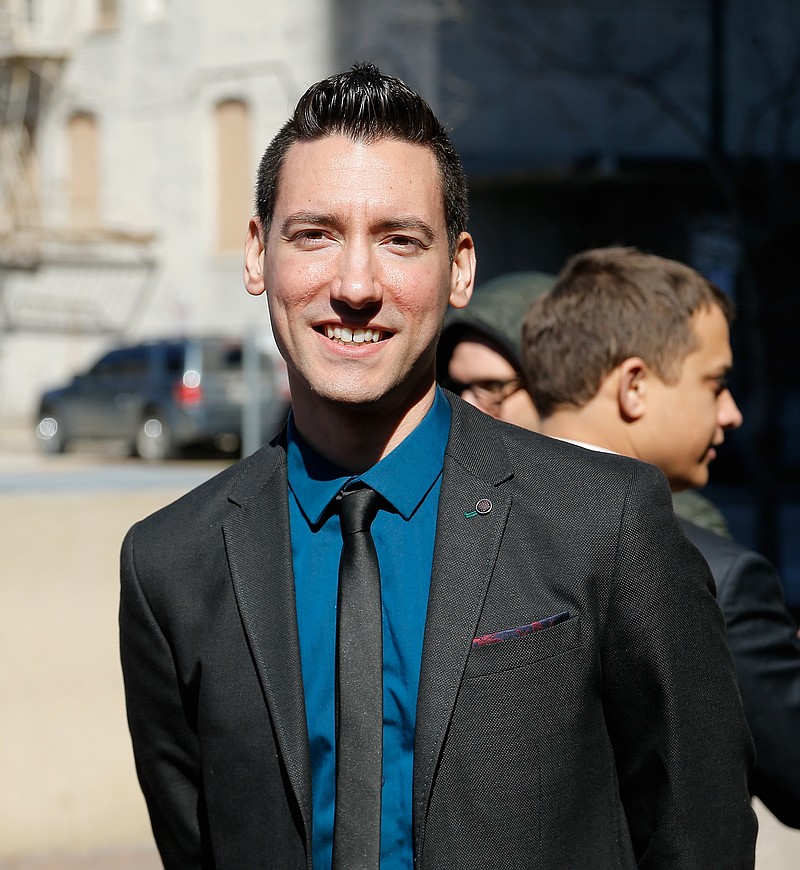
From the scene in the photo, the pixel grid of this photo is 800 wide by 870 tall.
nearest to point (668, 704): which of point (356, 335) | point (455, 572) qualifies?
point (455, 572)

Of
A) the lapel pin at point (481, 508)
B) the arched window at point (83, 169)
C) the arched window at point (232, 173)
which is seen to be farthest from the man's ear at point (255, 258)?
the arched window at point (83, 169)

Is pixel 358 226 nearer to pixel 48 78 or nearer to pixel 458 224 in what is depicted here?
pixel 458 224

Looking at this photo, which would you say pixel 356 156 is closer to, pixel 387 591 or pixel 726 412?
pixel 387 591

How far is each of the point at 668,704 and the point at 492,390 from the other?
5.95 ft

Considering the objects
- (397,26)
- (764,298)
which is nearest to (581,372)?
(764,298)

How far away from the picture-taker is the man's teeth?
2.12 m

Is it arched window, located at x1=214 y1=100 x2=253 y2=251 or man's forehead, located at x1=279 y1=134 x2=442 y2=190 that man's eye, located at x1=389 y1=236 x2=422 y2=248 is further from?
arched window, located at x1=214 y1=100 x2=253 y2=251

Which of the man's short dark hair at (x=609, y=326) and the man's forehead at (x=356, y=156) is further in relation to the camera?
the man's short dark hair at (x=609, y=326)

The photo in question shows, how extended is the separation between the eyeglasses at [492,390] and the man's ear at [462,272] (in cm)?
147

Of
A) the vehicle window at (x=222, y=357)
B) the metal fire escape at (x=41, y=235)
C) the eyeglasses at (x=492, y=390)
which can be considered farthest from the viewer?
the metal fire escape at (x=41, y=235)

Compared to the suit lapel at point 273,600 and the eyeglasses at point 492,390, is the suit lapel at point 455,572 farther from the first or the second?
the eyeglasses at point 492,390

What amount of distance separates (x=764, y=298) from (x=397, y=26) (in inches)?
540

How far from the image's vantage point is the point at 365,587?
207cm

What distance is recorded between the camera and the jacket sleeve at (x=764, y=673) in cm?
254
